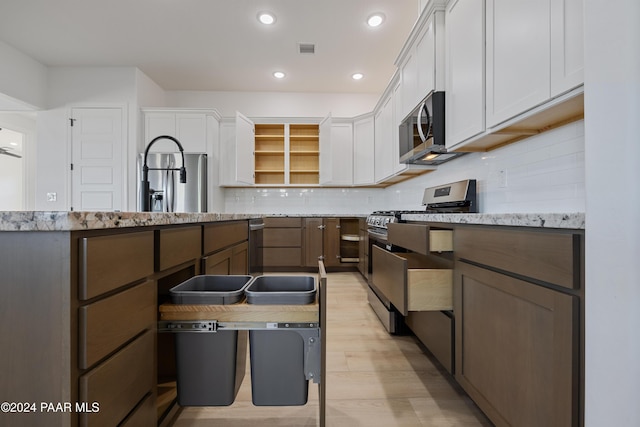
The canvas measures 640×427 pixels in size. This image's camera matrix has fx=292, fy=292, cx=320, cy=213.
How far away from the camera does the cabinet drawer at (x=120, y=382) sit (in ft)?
2.21

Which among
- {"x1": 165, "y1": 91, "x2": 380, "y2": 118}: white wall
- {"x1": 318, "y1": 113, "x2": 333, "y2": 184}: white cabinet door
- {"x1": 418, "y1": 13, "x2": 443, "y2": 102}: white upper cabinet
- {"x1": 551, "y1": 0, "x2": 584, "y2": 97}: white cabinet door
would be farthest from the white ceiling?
{"x1": 551, "y1": 0, "x2": 584, "y2": 97}: white cabinet door

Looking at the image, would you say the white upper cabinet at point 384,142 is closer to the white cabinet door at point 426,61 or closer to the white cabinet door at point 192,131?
the white cabinet door at point 426,61

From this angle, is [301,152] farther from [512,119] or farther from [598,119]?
[598,119]

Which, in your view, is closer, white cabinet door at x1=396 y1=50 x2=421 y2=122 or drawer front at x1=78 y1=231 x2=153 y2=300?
drawer front at x1=78 y1=231 x2=153 y2=300

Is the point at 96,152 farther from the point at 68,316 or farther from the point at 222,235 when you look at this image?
the point at 68,316

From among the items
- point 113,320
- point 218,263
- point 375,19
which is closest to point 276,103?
point 375,19

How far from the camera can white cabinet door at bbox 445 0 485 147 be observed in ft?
5.31

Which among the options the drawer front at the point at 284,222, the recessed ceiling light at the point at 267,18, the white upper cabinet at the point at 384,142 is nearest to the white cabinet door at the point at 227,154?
the drawer front at the point at 284,222

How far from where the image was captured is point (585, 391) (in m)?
0.70

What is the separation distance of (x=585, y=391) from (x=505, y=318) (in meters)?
0.32

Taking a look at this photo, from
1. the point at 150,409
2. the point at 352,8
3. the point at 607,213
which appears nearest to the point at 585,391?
the point at 607,213

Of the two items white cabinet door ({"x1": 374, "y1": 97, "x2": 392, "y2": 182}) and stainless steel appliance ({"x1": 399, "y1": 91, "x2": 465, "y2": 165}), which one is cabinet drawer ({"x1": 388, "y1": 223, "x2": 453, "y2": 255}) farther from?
white cabinet door ({"x1": 374, "y1": 97, "x2": 392, "y2": 182})

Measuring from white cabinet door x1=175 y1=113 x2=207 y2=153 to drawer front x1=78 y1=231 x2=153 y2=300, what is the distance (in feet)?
12.4

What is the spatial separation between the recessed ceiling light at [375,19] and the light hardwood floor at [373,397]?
122 inches
